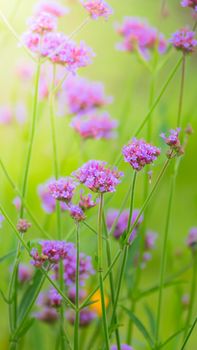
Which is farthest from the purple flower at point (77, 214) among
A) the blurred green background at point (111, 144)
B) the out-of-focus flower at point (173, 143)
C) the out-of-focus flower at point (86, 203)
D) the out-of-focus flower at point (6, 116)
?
the out-of-focus flower at point (6, 116)

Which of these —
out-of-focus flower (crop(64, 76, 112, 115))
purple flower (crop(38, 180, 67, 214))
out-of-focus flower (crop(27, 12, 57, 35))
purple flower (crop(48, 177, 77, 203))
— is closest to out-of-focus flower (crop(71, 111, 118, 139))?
out-of-focus flower (crop(64, 76, 112, 115))

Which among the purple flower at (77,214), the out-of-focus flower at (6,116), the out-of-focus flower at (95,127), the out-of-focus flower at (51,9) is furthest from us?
the out-of-focus flower at (6,116)

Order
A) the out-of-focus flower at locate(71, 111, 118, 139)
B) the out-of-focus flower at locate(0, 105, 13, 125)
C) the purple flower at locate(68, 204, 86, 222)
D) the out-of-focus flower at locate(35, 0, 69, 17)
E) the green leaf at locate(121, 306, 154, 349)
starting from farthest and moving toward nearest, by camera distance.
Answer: the out-of-focus flower at locate(0, 105, 13, 125)
the out-of-focus flower at locate(71, 111, 118, 139)
the out-of-focus flower at locate(35, 0, 69, 17)
the green leaf at locate(121, 306, 154, 349)
the purple flower at locate(68, 204, 86, 222)

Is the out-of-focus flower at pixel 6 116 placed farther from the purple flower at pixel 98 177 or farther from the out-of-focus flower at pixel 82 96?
the purple flower at pixel 98 177

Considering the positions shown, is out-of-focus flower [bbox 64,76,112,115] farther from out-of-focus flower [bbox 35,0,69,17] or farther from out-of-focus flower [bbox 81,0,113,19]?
out-of-focus flower [bbox 81,0,113,19]

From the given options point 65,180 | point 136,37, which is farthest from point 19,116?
point 65,180

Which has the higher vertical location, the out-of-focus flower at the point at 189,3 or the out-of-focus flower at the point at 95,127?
the out-of-focus flower at the point at 95,127

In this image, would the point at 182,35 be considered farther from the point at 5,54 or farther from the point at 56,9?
the point at 5,54
